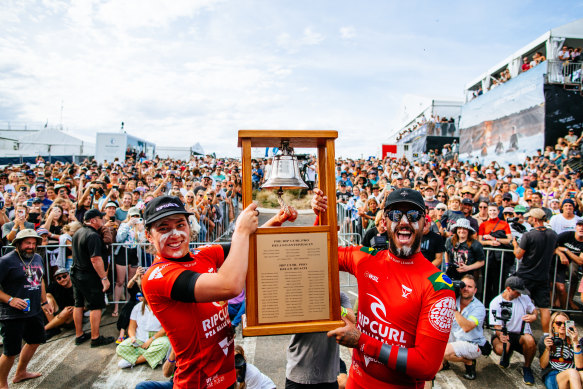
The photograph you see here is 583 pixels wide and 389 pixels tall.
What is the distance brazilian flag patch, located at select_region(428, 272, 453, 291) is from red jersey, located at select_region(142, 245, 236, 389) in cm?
155

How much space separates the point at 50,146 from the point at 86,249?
74.8 feet

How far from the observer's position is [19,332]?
4699mm

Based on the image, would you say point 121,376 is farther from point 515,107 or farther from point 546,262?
point 515,107

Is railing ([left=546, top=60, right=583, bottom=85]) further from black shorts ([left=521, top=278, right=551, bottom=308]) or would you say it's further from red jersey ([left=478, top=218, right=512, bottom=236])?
black shorts ([left=521, top=278, right=551, bottom=308])

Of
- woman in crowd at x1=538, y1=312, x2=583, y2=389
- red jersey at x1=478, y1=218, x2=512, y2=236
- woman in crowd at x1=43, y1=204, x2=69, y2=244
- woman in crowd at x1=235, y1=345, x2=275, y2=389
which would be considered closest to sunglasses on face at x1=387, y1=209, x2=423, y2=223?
woman in crowd at x1=235, y1=345, x2=275, y2=389

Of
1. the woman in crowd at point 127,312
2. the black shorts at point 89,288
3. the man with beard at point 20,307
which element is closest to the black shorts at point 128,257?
the black shorts at point 89,288

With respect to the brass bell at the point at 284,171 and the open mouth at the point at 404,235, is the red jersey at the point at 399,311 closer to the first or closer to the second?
the open mouth at the point at 404,235

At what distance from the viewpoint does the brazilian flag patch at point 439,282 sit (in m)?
2.32

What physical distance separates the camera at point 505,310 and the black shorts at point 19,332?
6889mm

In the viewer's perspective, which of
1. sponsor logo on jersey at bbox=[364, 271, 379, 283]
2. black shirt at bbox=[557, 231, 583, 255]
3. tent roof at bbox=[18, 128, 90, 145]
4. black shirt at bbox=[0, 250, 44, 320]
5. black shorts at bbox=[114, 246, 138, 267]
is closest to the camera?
sponsor logo on jersey at bbox=[364, 271, 379, 283]

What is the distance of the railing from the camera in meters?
16.3

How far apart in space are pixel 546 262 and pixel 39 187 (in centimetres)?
1169

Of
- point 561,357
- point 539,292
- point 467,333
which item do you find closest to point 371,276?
point 467,333

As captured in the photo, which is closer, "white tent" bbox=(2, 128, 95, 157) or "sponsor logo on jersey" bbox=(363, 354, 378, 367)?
"sponsor logo on jersey" bbox=(363, 354, 378, 367)
